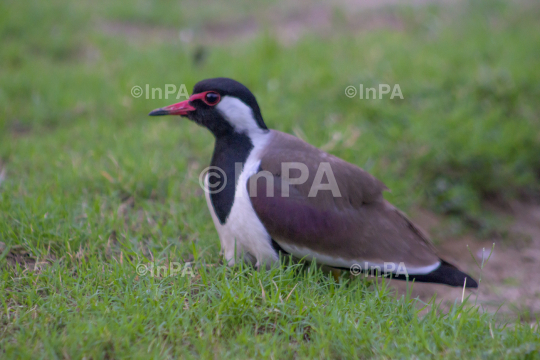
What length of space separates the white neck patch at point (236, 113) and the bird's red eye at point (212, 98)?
0.09 ft

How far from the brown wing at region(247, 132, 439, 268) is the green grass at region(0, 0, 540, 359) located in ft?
0.66

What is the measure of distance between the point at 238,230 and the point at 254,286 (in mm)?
326

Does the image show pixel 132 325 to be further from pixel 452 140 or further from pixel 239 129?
pixel 452 140

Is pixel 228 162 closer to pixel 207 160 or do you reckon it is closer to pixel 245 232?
pixel 245 232

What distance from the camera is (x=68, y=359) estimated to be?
2.00 metres

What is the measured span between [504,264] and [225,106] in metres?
2.65
